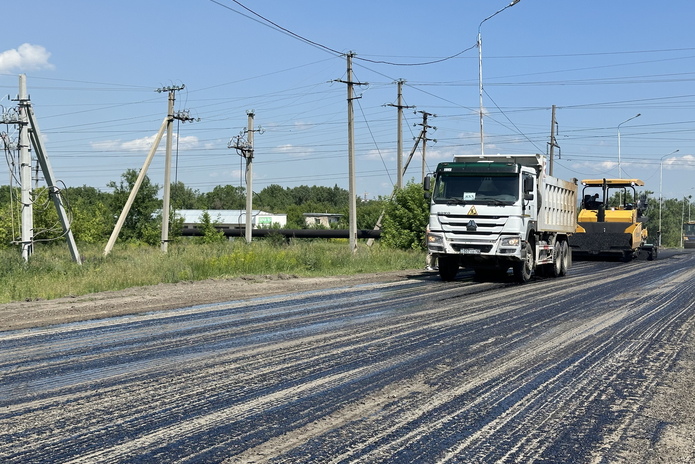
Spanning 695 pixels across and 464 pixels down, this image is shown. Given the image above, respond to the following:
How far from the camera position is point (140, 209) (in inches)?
2416

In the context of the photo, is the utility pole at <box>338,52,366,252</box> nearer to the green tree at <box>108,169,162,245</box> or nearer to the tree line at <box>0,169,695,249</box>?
the tree line at <box>0,169,695,249</box>

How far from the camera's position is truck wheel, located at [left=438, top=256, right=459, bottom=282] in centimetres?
2009

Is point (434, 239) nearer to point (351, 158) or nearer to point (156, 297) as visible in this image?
point (156, 297)

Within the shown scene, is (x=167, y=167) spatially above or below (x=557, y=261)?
above

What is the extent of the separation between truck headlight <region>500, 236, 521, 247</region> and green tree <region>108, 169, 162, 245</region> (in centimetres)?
4549

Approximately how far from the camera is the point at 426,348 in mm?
9016

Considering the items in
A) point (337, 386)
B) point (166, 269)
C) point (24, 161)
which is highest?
point (24, 161)

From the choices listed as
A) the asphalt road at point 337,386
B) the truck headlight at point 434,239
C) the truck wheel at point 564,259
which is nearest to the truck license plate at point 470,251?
Result: the truck headlight at point 434,239

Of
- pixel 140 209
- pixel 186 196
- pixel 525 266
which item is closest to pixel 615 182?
pixel 525 266

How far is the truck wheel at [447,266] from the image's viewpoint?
20.1 m

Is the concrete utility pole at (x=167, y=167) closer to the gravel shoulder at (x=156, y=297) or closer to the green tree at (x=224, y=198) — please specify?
A: the gravel shoulder at (x=156, y=297)

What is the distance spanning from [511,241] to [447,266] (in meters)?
2.15

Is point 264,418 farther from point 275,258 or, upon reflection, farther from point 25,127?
point 25,127

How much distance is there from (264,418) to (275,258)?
1917 centimetres
